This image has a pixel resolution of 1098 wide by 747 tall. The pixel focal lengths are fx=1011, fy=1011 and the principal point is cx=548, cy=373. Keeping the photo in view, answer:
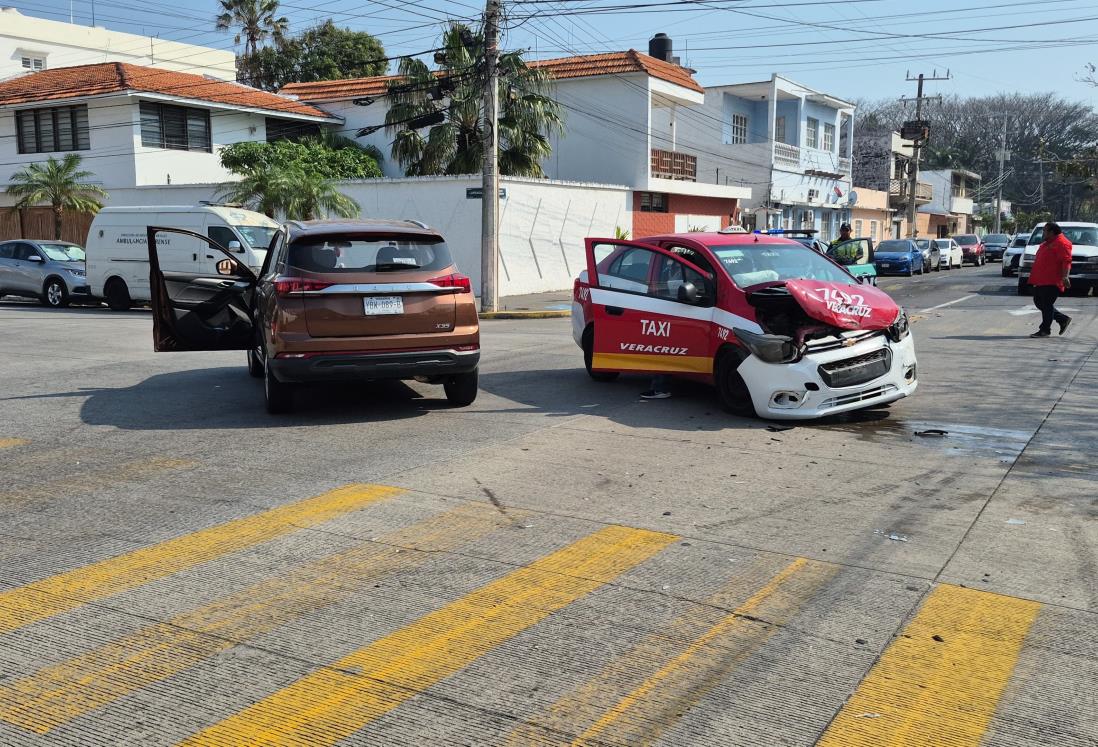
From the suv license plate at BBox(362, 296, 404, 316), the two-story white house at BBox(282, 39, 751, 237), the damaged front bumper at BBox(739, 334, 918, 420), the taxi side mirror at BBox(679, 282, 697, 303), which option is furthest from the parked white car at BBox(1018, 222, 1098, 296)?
the suv license plate at BBox(362, 296, 404, 316)

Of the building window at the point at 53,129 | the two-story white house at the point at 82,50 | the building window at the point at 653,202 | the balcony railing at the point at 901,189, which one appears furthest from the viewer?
the balcony railing at the point at 901,189

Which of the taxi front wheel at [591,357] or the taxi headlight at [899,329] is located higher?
the taxi headlight at [899,329]

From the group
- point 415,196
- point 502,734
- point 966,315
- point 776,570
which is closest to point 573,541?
point 776,570

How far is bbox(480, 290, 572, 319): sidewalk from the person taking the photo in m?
21.9

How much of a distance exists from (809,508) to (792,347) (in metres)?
2.72

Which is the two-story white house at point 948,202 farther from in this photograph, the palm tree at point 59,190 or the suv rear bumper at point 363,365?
the suv rear bumper at point 363,365

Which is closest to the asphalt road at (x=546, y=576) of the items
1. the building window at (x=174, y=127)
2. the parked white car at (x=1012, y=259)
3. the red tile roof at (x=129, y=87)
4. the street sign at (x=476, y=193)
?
the street sign at (x=476, y=193)

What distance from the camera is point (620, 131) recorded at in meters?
34.8

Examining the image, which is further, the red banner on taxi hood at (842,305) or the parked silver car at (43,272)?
the parked silver car at (43,272)

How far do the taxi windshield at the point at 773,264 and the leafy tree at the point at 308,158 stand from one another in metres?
19.4

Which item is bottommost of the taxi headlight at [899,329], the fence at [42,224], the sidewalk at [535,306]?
the sidewalk at [535,306]

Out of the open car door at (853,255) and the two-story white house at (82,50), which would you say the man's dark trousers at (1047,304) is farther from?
the two-story white house at (82,50)

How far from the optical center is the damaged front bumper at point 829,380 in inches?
342

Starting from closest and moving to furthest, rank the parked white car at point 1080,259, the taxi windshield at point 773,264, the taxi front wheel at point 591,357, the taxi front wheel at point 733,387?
the taxi front wheel at point 733,387 → the taxi windshield at point 773,264 → the taxi front wheel at point 591,357 → the parked white car at point 1080,259
